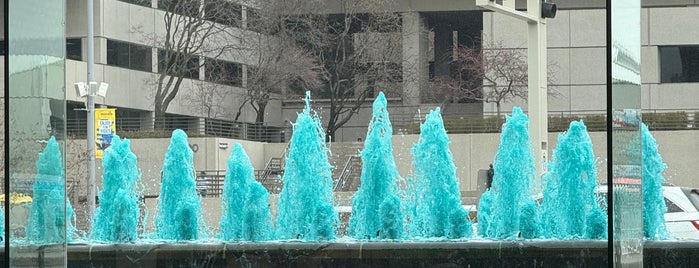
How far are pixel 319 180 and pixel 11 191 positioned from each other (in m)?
9.32

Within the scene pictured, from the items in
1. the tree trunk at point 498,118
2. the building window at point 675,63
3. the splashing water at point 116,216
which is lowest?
the splashing water at point 116,216

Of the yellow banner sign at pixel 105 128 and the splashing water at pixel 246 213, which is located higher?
the yellow banner sign at pixel 105 128

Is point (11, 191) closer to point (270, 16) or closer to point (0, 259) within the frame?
point (0, 259)

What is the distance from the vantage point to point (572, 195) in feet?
40.8

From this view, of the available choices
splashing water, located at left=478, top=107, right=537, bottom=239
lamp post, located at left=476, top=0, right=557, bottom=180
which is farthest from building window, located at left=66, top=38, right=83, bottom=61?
splashing water, located at left=478, top=107, right=537, bottom=239

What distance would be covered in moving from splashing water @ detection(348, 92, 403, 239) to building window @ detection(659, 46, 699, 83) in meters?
30.8

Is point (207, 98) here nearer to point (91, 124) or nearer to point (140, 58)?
point (140, 58)

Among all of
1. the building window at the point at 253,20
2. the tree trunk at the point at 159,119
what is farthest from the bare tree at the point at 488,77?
the tree trunk at the point at 159,119

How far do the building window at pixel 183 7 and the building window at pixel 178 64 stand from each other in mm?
1441

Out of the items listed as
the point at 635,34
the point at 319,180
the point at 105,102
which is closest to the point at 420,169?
the point at 319,180

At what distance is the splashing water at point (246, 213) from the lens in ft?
42.2

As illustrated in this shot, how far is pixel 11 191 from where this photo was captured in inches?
174

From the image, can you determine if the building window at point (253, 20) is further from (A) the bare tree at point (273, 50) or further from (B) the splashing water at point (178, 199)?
(B) the splashing water at point (178, 199)

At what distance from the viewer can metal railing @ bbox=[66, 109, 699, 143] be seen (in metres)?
40.4
